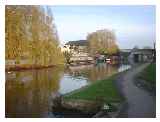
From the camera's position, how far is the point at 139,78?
10.5ft

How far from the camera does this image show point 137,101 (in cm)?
316

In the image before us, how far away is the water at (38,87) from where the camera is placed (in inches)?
125

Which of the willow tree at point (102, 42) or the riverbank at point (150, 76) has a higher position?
the willow tree at point (102, 42)

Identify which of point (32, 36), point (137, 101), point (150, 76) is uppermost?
point (32, 36)

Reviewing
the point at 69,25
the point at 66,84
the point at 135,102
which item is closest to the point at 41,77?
the point at 66,84

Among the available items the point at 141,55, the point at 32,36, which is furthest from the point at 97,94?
the point at 32,36

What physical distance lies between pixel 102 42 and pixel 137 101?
41cm

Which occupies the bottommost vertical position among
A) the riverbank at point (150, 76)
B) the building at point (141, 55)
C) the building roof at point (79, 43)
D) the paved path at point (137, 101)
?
the paved path at point (137, 101)

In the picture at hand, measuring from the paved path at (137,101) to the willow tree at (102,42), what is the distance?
17 cm

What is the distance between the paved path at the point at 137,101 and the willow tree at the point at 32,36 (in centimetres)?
42

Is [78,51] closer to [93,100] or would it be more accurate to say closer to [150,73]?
[93,100]

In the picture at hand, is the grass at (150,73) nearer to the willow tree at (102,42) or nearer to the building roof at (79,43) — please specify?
the willow tree at (102,42)

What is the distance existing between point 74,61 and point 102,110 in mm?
336

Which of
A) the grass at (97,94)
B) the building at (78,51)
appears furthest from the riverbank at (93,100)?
the building at (78,51)
